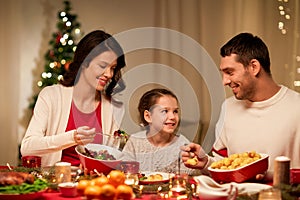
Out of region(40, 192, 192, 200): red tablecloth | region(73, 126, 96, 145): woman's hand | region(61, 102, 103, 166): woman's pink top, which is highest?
region(61, 102, 103, 166): woman's pink top

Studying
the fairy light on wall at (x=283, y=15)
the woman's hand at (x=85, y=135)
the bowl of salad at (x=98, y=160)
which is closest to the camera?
the bowl of salad at (x=98, y=160)

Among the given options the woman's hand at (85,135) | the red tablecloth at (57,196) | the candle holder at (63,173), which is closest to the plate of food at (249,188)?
the red tablecloth at (57,196)

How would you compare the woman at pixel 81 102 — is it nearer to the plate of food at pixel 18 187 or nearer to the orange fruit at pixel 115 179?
the plate of food at pixel 18 187

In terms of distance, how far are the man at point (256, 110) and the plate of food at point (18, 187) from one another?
3.92 feet

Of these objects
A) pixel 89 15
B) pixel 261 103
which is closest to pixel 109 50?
pixel 261 103

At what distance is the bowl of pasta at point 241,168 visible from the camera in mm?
2420

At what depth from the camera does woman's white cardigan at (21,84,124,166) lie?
10.4 feet

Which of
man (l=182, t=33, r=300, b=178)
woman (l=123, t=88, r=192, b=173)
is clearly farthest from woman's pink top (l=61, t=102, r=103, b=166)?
man (l=182, t=33, r=300, b=178)

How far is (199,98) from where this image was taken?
517 centimetres

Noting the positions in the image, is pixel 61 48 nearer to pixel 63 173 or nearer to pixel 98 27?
pixel 98 27

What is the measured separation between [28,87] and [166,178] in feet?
10.4

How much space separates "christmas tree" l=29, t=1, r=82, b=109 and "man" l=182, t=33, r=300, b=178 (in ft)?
7.50

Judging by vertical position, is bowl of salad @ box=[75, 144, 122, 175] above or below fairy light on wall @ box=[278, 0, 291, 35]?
below

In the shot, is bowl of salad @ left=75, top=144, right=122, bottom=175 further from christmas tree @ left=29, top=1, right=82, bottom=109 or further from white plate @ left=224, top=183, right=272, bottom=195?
christmas tree @ left=29, top=1, right=82, bottom=109
